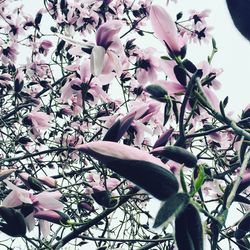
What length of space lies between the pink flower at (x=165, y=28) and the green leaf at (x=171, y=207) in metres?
0.33

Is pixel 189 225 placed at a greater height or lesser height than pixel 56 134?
lesser

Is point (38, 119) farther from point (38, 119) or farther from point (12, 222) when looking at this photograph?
point (12, 222)

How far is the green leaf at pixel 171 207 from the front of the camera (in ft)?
1.21

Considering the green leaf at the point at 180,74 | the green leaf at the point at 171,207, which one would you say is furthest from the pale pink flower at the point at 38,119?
the green leaf at the point at 171,207

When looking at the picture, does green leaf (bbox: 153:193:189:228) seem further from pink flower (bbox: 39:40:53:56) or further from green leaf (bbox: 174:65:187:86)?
pink flower (bbox: 39:40:53:56)

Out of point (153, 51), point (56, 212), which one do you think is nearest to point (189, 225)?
point (56, 212)

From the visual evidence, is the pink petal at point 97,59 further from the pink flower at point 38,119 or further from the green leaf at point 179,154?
the pink flower at point 38,119

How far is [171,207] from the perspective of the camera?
0.38 m

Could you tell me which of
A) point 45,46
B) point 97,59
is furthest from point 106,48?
point 45,46

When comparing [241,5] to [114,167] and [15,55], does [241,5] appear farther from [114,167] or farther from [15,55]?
[15,55]

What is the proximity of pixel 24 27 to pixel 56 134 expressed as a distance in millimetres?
798

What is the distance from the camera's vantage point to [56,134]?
2.51m

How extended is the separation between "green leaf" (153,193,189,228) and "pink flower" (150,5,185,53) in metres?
0.33

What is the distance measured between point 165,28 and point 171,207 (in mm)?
351
